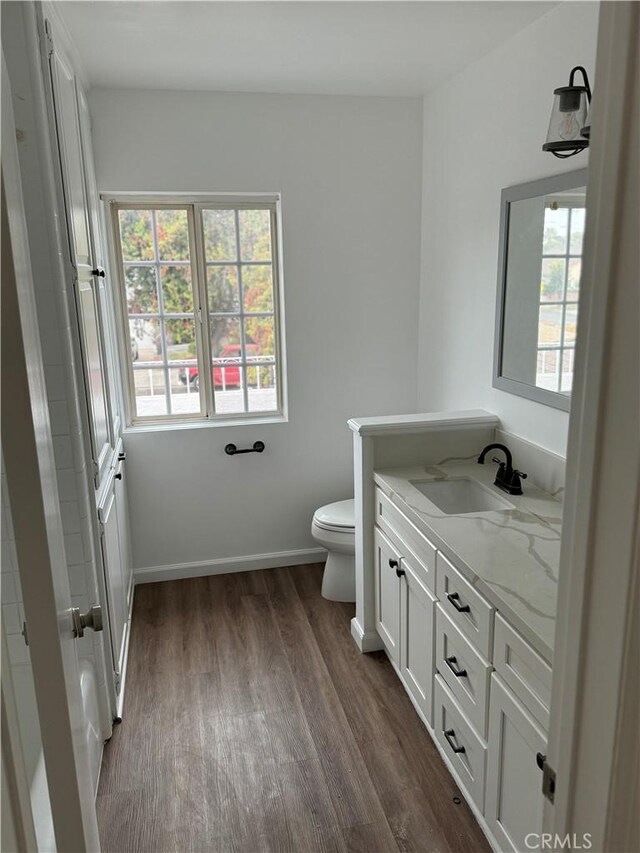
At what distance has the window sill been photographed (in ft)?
11.3

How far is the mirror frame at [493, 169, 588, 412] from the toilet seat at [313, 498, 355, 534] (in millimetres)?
1021

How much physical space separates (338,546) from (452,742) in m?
1.28

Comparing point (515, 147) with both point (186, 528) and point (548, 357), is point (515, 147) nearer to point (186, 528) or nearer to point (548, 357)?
point (548, 357)

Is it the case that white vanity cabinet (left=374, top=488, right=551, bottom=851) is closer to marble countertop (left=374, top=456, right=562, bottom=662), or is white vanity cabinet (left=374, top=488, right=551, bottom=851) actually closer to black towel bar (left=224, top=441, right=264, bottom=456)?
marble countertop (left=374, top=456, right=562, bottom=662)

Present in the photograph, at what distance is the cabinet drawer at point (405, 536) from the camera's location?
218 cm

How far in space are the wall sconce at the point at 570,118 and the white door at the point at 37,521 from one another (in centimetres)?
164

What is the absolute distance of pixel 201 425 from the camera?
11.6 feet

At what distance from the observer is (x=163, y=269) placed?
3.42m

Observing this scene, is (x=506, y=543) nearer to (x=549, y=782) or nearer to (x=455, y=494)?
(x=455, y=494)

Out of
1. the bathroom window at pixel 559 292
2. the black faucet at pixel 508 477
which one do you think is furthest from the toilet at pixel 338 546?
the bathroom window at pixel 559 292

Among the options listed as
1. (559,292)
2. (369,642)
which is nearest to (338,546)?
(369,642)

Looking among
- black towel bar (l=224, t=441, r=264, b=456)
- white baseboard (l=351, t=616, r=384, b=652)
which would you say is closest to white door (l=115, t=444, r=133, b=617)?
black towel bar (l=224, t=441, r=264, b=456)

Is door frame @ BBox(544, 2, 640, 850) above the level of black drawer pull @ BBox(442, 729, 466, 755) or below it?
above

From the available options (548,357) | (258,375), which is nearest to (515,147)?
(548,357)
